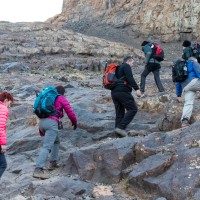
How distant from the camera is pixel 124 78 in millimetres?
9633

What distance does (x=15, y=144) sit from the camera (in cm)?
1112

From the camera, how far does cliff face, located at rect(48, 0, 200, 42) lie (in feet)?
194

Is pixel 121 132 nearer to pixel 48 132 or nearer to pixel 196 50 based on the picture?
pixel 48 132

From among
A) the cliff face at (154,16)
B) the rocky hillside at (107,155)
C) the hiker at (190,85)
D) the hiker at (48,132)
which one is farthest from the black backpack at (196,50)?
the cliff face at (154,16)

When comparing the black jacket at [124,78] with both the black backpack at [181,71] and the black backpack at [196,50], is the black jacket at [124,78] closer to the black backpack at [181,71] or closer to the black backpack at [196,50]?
the black backpack at [181,71]

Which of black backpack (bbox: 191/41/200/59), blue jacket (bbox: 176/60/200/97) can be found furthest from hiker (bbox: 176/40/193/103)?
blue jacket (bbox: 176/60/200/97)

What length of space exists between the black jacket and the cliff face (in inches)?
1973

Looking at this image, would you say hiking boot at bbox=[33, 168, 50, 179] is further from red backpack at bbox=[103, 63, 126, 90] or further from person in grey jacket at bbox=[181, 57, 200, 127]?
person in grey jacket at bbox=[181, 57, 200, 127]

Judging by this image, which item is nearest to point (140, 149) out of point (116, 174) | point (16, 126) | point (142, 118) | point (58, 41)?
point (116, 174)

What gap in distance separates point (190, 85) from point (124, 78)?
1468 millimetres

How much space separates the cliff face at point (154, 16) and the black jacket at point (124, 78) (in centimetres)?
5011

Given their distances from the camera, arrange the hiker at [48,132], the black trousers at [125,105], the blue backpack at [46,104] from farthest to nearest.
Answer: the black trousers at [125,105]
the hiker at [48,132]
the blue backpack at [46,104]

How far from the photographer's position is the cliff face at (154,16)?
59094 millimetres

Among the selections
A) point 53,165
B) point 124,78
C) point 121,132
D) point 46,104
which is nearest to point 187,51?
point 124,78
